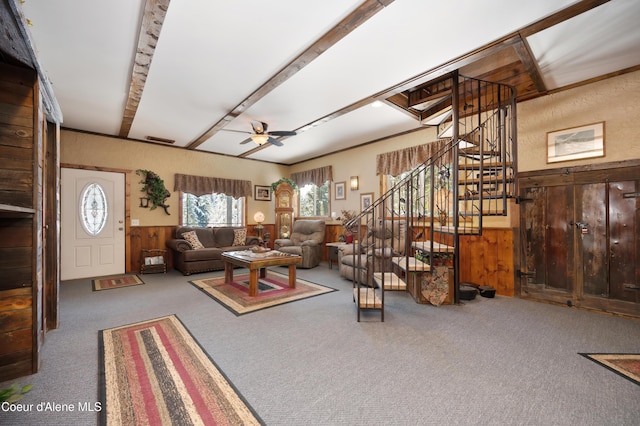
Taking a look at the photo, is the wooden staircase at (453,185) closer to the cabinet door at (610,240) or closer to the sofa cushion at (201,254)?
the cabinet door at (610,240)

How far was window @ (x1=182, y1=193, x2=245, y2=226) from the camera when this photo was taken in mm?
6242

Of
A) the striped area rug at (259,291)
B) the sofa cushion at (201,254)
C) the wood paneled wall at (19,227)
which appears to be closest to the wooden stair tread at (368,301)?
the striped area rug at (259,291)

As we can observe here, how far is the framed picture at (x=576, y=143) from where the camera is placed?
3105 mm

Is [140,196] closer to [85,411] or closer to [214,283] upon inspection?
[214,283]

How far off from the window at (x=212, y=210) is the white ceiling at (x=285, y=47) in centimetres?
262

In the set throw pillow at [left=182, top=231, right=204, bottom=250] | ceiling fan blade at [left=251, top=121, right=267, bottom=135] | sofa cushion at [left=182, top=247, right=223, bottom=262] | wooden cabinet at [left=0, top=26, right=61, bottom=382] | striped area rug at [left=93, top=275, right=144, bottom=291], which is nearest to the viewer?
wooden cabinet at [left=0, top=26, right=61, bottom=382]

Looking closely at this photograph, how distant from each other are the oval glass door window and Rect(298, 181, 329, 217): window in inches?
169

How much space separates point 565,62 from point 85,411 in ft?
15.9

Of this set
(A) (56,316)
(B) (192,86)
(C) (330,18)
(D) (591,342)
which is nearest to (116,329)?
(A) (56,316)

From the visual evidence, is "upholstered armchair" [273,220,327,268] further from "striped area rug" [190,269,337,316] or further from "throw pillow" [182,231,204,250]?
"throw pillow" [182,231,204,250]

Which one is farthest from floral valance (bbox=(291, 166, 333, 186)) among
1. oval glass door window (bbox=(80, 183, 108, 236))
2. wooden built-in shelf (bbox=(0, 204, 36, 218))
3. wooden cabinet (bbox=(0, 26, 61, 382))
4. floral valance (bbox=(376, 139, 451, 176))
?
wooden built-in shelf (bbox=(0, 204, 36, 218))

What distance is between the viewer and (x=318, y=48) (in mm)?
2480

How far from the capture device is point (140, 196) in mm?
5523

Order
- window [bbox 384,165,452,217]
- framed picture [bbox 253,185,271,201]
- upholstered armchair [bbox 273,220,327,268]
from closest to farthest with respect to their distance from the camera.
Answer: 1. window [bbox 384,165,452,217]
2. upholstered armchair [bbox 273,220,327,268]
3. framed picture [bbox 253,185,271,201]
